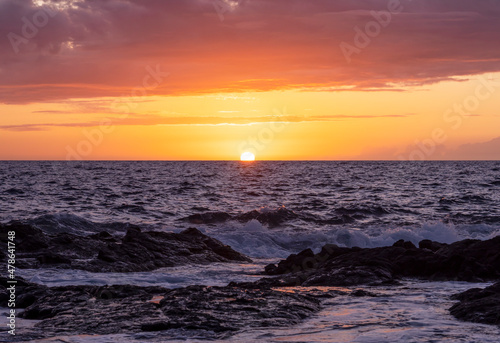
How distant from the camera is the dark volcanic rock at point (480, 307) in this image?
8180 mm

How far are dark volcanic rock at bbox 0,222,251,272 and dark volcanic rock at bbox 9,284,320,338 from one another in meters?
4.17

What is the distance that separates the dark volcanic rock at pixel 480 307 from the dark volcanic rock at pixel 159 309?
2400 millimetres

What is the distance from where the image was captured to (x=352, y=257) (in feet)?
46.8

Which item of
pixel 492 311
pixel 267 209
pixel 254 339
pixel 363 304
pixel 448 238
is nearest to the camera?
pixel 254 339

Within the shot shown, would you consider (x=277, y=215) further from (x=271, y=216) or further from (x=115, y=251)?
(x=115, y=251)

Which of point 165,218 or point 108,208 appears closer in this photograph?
point 165,218

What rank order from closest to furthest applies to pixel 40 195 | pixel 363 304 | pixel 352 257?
pixel 363 304 → pixel 352 257 → pixel 40 195

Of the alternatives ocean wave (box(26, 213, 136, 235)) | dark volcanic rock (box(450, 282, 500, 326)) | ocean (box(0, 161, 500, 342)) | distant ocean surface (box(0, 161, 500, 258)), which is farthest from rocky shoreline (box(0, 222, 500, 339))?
ocean wave (box(26, 213, 136, 235))

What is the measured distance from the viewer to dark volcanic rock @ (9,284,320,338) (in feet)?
26.0

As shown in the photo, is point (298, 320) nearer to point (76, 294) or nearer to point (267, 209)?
point (76, 294)

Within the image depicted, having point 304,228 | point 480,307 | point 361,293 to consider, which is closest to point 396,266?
point 361,293

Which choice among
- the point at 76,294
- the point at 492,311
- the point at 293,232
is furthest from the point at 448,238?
the point at 76,294

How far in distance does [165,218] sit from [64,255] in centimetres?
1711

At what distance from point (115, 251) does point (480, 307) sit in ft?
33.9
